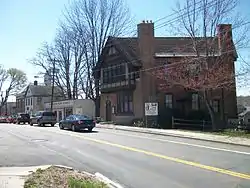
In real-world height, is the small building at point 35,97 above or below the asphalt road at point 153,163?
above

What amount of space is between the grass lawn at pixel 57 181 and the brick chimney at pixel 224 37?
25147mm

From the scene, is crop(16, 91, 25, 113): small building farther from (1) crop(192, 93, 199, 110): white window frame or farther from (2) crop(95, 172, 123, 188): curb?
(2) crop(95, 172, 123, 188): curb

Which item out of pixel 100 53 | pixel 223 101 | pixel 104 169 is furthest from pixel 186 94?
pixel 104 169

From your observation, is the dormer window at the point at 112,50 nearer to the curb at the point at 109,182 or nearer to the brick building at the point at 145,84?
the brick building at the point at 145,84

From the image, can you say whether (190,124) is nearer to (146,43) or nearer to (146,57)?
(146,57)

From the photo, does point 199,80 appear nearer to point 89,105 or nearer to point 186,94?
point 186,94

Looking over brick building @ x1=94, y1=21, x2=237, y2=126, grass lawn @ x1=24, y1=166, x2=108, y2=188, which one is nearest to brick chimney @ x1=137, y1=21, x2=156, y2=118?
brick building @ x1=94, y1=21, x2=237, y2=126

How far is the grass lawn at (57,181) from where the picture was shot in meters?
8.73

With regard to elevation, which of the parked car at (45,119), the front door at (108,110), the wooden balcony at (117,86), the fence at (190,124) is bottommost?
the fence at (190,124)

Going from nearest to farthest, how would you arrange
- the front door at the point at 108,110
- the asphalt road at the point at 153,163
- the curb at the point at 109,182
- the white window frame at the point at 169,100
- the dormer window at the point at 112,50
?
the curb at the point at 109,182, the asphalt road at the point at 153,163, the white window frame at the point at 169,100, the dormer window at the point at 112,50, the front door at the point at 108,110

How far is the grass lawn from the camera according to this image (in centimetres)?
873

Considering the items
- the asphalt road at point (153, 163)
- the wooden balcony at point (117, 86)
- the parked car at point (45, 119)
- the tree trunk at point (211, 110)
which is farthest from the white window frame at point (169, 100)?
the asphalt road at point (153, 163)

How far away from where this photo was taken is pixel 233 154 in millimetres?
16031

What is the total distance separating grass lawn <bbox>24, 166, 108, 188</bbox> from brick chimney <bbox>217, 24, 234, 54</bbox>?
→ 2515cm
